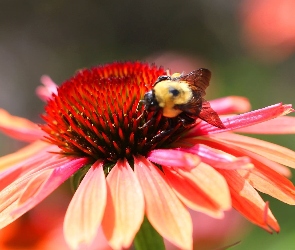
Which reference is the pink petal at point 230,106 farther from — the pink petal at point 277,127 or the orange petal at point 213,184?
the orange petal at point 213,184

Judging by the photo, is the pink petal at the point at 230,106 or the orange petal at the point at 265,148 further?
the pink petal at the point at 230,106

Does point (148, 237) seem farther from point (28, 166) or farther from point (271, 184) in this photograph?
point (28, 166)

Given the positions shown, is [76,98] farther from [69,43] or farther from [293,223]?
[69,43]

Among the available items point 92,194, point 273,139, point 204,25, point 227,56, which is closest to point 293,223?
point 273,139

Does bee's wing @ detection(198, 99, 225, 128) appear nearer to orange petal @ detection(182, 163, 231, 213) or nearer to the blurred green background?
orange petal @ detection(182, 163, 231, 213)

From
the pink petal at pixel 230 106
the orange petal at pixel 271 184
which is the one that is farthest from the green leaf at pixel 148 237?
the pink petal at pixel 230 106

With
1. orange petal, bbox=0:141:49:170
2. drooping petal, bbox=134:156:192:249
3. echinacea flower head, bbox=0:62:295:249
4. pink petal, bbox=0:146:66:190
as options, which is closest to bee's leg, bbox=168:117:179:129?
echinacea flower head, bbox=0:62:295:249
